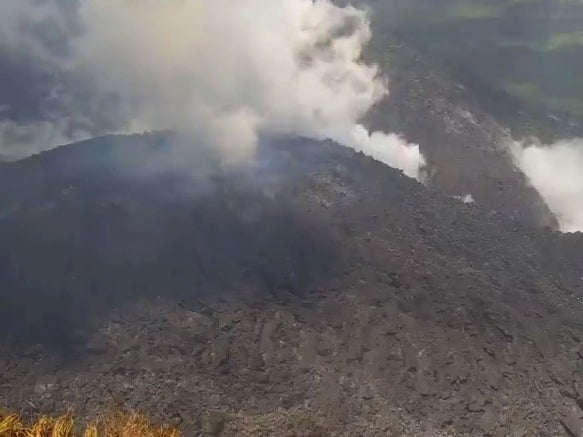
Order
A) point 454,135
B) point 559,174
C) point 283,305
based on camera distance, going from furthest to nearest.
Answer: point 559,174 → point 454,135 → point 283,305

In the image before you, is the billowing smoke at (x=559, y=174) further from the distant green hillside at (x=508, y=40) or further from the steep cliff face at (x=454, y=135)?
the distant green hillside at (x=508, y=40)

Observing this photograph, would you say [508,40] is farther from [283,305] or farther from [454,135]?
[283,305]

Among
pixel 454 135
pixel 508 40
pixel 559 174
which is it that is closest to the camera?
pixel 454 135

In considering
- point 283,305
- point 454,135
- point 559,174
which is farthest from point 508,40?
point 283,305

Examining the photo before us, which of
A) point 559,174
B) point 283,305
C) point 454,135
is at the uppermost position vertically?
point 454,135

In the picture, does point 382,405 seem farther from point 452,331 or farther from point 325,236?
point 325,236

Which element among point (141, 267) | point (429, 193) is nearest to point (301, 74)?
point (429, 193)
